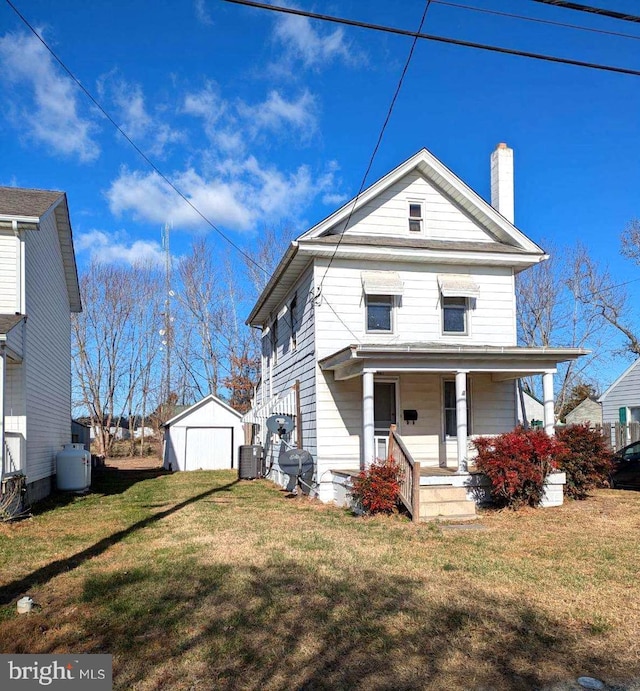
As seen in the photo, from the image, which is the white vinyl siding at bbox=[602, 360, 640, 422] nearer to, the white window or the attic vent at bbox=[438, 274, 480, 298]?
the attic vent at bbox=[438, 274, 480, 298]

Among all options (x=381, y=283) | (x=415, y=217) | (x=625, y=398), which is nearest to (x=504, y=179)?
(x=415, y=217)

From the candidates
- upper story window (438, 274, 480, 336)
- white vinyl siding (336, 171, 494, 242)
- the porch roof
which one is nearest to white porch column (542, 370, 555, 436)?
the porch roof

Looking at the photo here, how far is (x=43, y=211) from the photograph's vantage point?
532 inches

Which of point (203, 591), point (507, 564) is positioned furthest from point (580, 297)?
point (203, 591)

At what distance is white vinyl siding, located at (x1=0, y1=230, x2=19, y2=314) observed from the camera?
515 inches

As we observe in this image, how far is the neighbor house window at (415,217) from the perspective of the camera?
49.5ft

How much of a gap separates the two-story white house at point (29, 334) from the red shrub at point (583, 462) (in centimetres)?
1080

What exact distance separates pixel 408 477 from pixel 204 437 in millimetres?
17254

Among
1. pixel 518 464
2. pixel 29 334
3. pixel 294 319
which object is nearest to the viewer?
pixel 518 464

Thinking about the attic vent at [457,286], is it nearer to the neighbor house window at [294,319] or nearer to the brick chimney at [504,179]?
the brick chimney at [504,179]

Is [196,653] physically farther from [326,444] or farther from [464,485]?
[326,444]

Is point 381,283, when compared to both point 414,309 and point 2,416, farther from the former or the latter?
point 2,416

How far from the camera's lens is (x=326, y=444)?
13.9 meters

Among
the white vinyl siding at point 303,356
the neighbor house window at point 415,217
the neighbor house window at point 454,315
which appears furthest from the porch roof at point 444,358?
the neighbor house window at point 415,217
